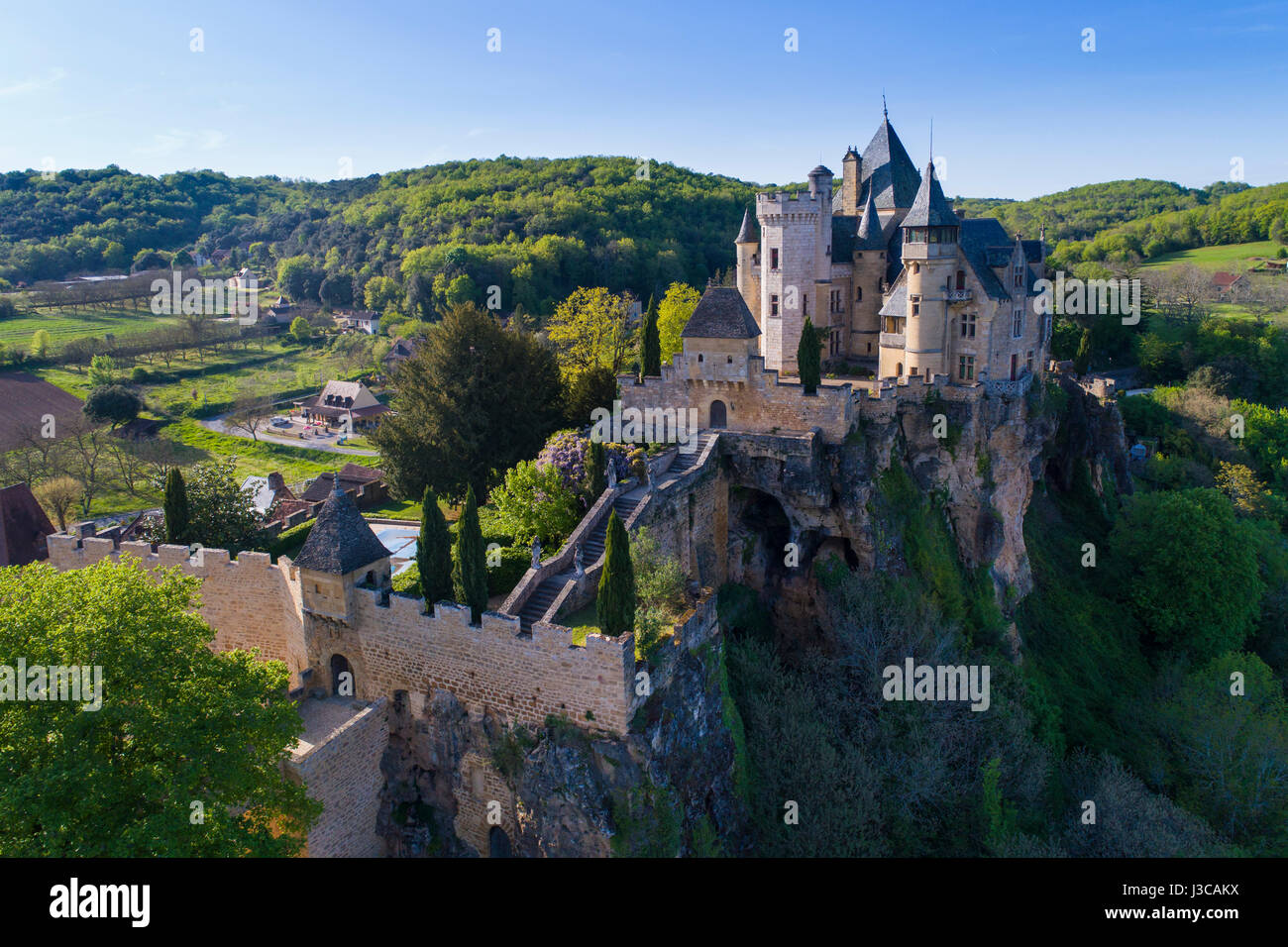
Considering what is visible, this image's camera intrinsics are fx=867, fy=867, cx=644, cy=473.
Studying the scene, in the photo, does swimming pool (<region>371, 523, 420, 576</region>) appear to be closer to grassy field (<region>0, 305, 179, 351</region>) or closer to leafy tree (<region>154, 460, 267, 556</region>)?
leafy tree (<region>154, 460, 267, 556</region>)

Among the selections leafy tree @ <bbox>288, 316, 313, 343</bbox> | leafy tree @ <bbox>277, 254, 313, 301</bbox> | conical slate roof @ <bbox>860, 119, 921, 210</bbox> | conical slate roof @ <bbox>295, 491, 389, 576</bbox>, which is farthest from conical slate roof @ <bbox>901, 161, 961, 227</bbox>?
leafy tree @ <bbox>277, 254, 313, 301</bbox>

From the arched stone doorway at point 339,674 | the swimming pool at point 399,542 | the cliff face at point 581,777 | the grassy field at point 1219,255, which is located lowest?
the cliff face at point 581,777

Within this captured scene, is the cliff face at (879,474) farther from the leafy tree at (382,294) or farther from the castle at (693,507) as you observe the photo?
the leafy tree at (382,294)

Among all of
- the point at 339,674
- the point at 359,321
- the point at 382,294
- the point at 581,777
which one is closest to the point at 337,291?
the point at 382,294

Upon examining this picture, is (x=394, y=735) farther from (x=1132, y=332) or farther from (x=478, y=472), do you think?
(x=1132, y=332)

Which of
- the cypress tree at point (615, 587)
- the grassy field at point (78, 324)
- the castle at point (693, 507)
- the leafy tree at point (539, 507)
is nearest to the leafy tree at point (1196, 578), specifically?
the castle at point (693, 507)

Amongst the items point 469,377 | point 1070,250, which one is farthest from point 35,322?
Answer: point 1070,250
